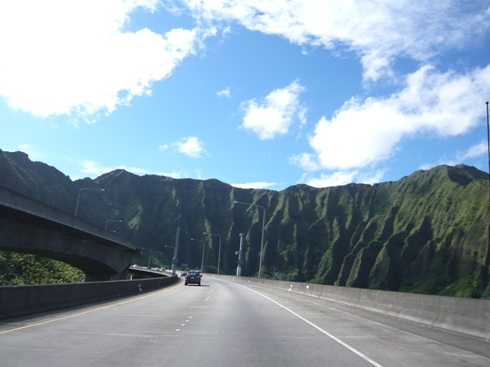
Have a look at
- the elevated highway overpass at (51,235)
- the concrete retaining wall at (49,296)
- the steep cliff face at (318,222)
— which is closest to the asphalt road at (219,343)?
the concrete retaining wall at (49,296)

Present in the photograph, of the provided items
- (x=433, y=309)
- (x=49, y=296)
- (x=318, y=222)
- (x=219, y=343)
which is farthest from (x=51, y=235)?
(x=318, y=222)

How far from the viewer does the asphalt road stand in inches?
349

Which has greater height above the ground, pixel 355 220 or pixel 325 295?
pixel 355 220

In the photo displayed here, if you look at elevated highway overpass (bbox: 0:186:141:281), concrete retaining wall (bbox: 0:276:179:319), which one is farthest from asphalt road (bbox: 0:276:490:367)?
elevated highway overpass (bbox: 0:186:141:281)

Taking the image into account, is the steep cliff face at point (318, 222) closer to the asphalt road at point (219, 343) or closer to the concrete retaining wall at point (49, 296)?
the concrete retaining wall at point (49, 296)

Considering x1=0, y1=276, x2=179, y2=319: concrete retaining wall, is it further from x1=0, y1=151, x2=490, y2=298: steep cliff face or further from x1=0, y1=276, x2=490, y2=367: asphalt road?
x1=0, y1=151, x2=490, y2=298: steep cliff face

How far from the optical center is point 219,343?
1094cm

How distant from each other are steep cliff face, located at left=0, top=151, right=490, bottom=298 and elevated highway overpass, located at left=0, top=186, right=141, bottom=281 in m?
64.3

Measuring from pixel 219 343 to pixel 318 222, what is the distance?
144672mm

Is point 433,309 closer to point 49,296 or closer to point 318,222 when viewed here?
point 49,296

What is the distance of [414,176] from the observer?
146 m

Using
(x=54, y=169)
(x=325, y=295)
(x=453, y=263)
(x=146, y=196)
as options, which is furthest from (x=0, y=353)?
(x=146, y=196)

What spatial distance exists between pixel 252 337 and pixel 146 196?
531 feet

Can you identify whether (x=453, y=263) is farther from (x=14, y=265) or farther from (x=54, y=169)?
(x=54, y=169)
